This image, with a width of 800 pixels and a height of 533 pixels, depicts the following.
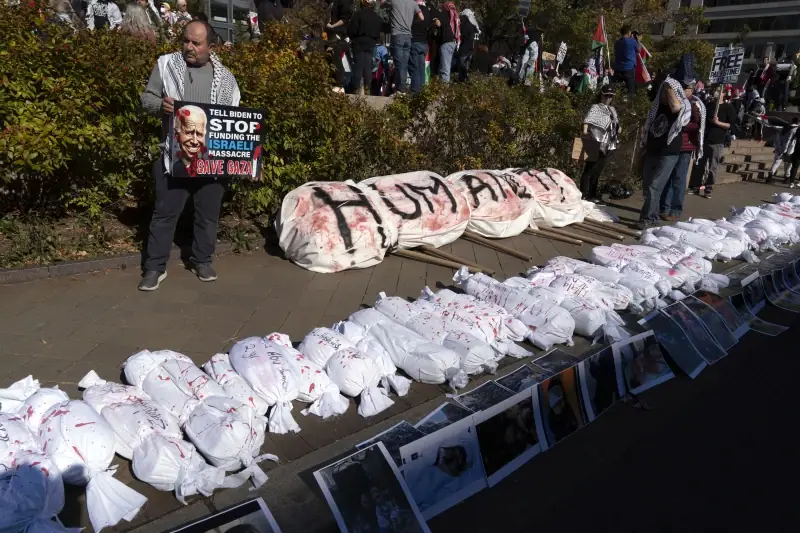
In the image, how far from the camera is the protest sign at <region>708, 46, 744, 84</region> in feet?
36.4

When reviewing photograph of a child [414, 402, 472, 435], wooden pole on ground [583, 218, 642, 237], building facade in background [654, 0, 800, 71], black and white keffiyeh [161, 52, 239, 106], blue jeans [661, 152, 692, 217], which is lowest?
photograph of a child [414, 402, 472, 435]

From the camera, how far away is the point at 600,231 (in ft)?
25.1

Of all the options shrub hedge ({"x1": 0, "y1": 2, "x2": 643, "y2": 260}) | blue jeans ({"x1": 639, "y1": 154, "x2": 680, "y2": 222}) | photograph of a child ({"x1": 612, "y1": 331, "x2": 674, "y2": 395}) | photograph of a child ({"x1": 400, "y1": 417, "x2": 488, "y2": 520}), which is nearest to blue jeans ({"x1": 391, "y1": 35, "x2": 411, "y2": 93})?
shrub hedge ({"x1": 0, "y1": 2, "x2": 643, "y2": 260})

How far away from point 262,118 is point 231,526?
344 centimetres

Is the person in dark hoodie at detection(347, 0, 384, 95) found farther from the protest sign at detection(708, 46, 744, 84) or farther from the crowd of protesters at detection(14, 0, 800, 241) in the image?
the protest sign at detection(708, 46, 744, 84)

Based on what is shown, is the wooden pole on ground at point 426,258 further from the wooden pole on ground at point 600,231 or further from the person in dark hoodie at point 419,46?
the person in dark hoodie at point 419,46

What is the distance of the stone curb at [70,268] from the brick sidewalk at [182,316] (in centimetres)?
8

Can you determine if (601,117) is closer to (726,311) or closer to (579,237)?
(579,237)

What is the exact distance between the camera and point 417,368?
12.0 ft

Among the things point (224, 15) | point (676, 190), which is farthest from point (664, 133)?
point (224, 15)

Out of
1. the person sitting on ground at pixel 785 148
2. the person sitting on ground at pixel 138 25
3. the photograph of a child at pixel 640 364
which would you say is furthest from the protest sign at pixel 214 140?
the person sitting on ground at pixel 785 148

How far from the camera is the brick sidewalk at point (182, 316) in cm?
327

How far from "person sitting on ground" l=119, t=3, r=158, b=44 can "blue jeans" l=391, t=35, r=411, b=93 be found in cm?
409

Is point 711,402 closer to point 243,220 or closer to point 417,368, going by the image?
point 417,368
